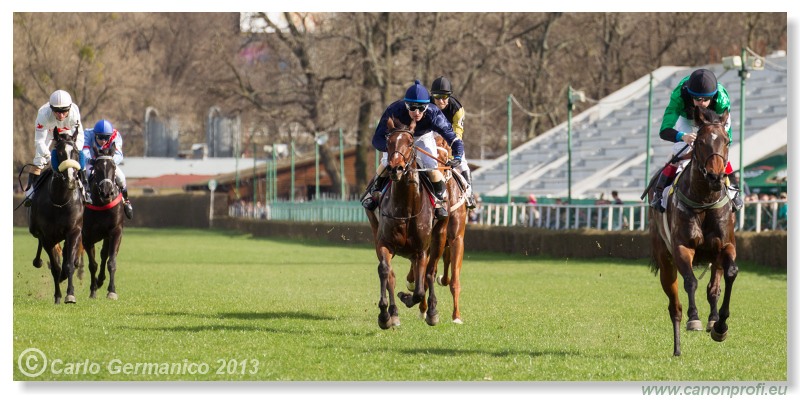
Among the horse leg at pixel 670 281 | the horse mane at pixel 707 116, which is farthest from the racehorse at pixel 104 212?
the horse mane at pixel 707 116

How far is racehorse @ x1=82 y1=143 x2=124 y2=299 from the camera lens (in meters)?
16.2

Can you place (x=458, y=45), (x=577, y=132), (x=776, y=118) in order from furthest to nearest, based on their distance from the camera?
(x=458, y=45)
(x=577, y=132)
(x=776, y=118)

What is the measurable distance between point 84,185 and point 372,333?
5.23m

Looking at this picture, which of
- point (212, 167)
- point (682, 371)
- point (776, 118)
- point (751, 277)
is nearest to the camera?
point (682, 371)

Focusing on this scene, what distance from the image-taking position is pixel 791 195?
500 inches

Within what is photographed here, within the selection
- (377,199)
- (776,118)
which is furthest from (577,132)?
(377,199)

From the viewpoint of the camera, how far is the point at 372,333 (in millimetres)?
12805

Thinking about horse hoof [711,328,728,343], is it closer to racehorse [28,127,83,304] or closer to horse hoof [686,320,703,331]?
horse hoof [686,320,703,331]

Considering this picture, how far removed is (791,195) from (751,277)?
1114 centimetres

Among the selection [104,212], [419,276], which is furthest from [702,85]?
[104,212]

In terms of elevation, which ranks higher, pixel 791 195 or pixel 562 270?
pixel 791 195

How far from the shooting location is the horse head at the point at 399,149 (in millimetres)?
12062
